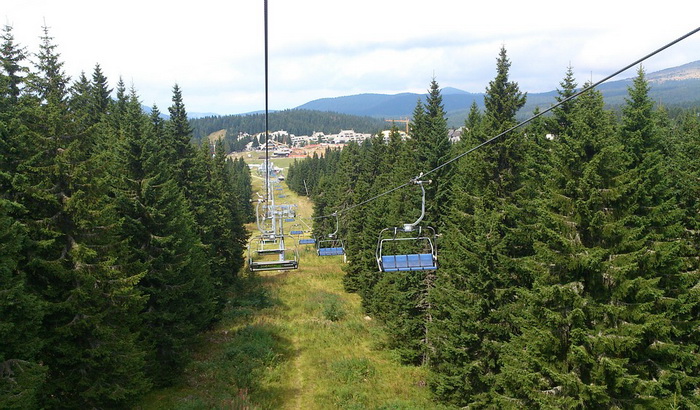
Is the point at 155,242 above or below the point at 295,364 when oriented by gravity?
above

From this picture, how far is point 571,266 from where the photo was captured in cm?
1304

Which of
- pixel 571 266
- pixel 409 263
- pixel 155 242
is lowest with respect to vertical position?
pixel 409 263

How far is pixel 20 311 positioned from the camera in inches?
427

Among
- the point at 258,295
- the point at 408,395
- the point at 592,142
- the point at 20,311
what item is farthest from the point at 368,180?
the point at 20,311

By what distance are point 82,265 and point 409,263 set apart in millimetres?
10991

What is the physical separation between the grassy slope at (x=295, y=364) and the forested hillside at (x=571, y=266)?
306 cm

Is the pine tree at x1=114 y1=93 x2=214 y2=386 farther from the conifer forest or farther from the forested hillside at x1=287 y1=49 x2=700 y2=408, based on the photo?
the forested hillside at x1=287 y1=49 x2=700 y2=408

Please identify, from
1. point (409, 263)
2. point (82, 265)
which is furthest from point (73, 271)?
point (409, 263)

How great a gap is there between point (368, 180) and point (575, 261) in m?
33.4

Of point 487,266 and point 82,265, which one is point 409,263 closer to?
point 487,266

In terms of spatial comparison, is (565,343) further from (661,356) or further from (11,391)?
(11,391)

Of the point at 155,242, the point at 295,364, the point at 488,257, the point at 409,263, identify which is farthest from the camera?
the point at 295,364

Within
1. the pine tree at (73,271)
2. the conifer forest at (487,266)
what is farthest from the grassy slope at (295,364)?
the pine tree at (73,271)

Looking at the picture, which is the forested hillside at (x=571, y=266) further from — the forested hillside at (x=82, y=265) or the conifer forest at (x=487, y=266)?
the forested hillside at (x=82, y=265)
